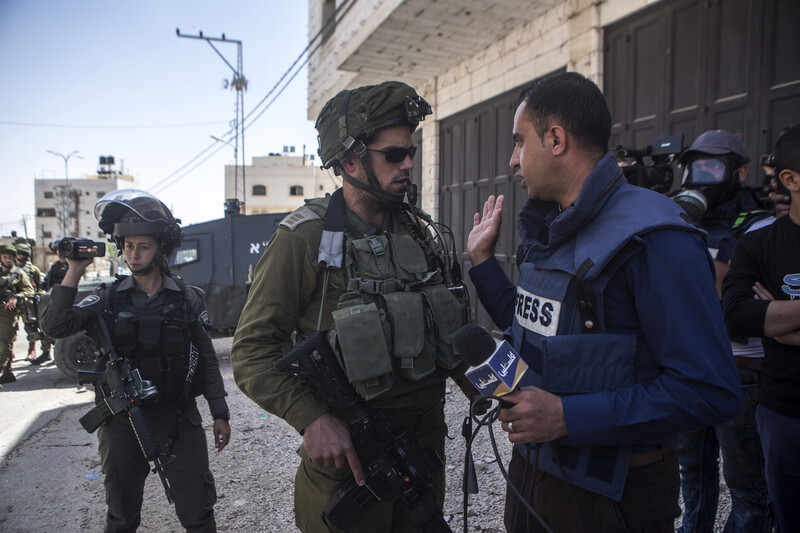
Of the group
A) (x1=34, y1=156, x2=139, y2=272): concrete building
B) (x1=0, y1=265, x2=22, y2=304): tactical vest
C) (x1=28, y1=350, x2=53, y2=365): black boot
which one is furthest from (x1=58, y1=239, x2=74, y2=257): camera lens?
(x1=34, y1=156, x2=139, y2=272): concrete building

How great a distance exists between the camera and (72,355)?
6680mm

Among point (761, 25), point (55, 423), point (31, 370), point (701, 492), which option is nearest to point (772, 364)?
point (701, 492)

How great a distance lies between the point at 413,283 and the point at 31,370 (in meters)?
8.89

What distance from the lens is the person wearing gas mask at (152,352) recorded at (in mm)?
2484

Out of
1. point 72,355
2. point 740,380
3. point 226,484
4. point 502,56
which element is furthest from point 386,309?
point 72,355

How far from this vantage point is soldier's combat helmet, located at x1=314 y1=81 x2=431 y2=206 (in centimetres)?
178

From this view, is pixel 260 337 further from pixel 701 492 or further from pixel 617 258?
pixel 701 492

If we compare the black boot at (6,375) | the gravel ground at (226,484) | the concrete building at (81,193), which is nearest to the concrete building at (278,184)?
the concrete building at (81,193)

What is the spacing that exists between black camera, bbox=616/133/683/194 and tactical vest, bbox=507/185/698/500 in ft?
5.05

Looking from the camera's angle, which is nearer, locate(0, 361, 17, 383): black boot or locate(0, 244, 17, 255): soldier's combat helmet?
locate(0, 361, 17, 383): black boot

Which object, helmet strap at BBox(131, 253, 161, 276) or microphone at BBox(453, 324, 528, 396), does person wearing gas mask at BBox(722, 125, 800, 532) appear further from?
helmet strap at BBox(131, 253, 161, 276)

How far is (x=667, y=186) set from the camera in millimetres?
2820

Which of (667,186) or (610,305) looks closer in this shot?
(610,305)

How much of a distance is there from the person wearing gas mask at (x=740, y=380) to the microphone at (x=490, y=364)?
5.01 ft
